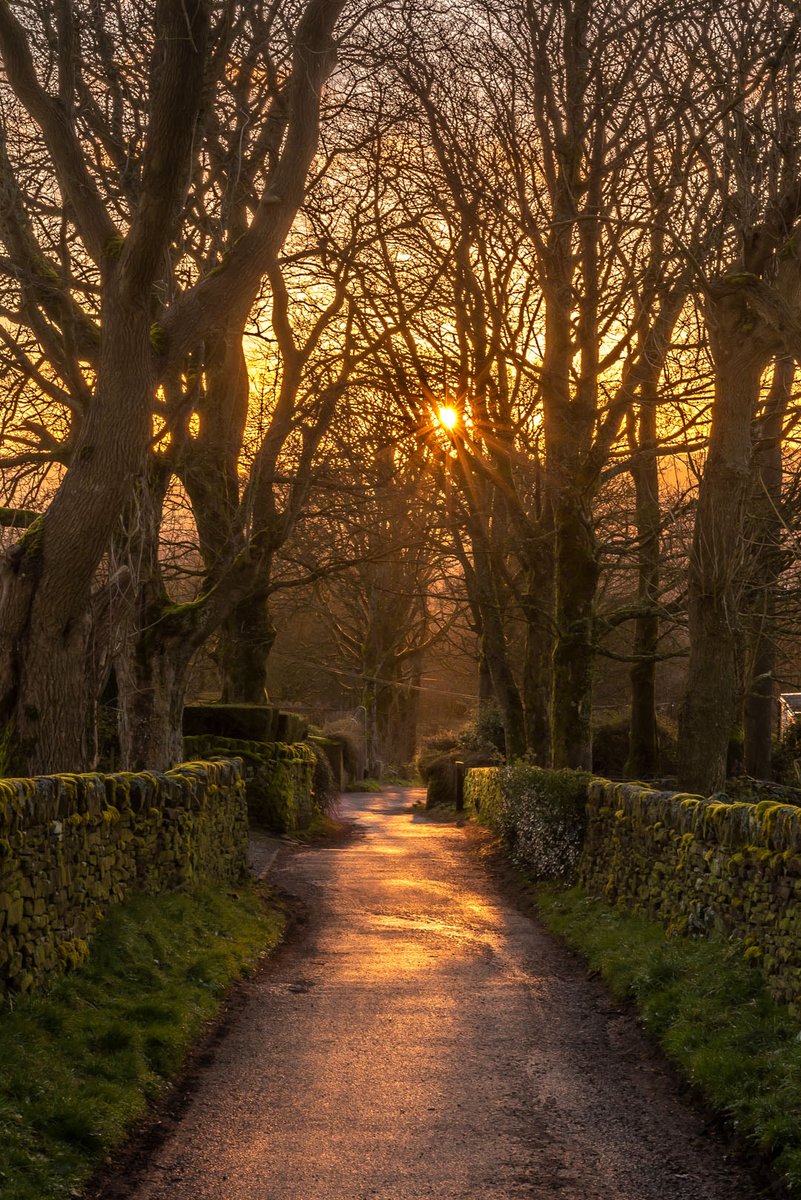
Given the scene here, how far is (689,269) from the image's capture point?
51.0 feet

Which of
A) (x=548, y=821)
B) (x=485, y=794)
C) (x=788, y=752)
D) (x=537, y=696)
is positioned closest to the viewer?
(x=548, y=821)

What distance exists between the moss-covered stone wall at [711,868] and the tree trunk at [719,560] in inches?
54.3

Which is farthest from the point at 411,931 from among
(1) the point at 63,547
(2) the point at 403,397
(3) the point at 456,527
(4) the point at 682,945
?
(3) the point at 456,527

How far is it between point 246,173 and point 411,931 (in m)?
9.12

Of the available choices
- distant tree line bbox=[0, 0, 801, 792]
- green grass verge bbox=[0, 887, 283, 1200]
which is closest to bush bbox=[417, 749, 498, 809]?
distant tree line bbox=[0, 0, 801, 792]

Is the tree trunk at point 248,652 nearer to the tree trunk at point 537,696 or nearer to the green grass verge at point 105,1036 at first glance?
the tree trunk at point 537,696

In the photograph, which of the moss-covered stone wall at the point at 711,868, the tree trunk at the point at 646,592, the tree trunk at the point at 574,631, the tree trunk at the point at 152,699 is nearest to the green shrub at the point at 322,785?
the tree trunk at the point at 646,592

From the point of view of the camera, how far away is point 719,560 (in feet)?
47.3

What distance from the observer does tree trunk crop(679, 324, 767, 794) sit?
14.1m

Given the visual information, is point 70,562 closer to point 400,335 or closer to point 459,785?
point 400,335

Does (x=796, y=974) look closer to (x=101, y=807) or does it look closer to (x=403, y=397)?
(x=101, y=807)

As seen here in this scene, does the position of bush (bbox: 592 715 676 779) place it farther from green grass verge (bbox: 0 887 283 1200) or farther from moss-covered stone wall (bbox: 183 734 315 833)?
green grass verge (bbox: 0 887 283 1200)

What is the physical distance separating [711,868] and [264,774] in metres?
14.4

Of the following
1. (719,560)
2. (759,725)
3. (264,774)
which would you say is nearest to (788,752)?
(759,725)
